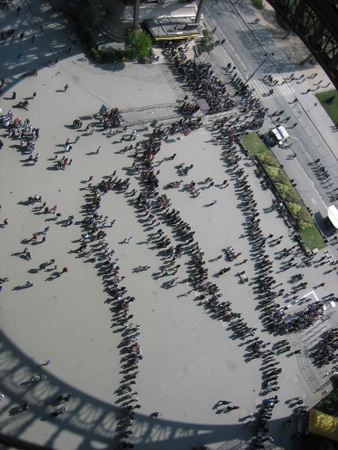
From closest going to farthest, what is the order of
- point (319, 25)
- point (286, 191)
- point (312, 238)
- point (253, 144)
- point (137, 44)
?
1. point (319, 25)
2. point (312, 238)
3. point (137, 44)
4. point (286, 191)
5. point (253, 144)

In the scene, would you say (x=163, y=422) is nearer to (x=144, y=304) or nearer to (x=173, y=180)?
(x=144, y=304)

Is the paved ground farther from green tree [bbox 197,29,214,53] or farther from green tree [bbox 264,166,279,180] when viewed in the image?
green tree [bbox 197,29,214,53]

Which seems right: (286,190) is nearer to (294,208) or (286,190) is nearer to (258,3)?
(294,208)

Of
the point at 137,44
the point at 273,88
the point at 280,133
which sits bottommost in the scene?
the point at 280,133

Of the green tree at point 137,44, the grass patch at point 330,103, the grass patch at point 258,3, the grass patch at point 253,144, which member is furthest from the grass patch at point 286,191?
the grass patch at point 258,3

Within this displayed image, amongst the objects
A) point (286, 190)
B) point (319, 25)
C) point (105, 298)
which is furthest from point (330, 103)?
point (105, 298)

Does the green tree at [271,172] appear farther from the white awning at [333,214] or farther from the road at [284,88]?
the white awning at [333,214]

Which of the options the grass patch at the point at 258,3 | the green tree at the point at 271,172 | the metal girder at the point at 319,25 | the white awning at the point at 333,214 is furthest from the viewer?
the grass patch at the point at 258,3

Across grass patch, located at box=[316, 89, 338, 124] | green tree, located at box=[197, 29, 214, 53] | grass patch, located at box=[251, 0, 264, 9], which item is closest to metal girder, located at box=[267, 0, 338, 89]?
green tree, located at box=[197, 29, 214, 53]
